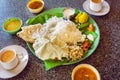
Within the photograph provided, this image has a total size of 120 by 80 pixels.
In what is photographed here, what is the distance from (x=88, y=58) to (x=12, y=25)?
1.37ft

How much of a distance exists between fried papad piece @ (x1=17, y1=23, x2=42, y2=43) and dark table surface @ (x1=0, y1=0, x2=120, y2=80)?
0.05 meters

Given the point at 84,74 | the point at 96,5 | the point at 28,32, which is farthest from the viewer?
the point at 96,5

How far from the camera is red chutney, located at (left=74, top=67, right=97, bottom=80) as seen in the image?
72 centimetres

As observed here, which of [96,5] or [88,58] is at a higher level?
[96,5]

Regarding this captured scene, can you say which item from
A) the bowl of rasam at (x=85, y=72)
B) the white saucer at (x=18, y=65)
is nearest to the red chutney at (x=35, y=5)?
the white saucer at (x=18, y=65)

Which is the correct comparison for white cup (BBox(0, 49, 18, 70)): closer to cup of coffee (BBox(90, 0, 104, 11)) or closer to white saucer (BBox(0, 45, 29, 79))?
white saucer (BBox(0, 45, 29, 79))

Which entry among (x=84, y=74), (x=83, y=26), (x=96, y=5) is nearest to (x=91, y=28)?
(x=83, y=26)

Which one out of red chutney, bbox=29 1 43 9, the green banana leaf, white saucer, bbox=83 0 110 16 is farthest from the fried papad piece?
white saucer, bbox=83 0 110 16

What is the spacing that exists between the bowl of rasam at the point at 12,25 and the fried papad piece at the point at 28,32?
2.1 inches

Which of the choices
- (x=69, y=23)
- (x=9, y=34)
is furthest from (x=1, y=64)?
(x=69, y=23)

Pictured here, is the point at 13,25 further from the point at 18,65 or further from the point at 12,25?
the point at 18,65

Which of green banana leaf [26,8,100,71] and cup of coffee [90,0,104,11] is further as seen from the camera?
cup of coffee [90,0,104,11]

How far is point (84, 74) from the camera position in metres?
0.73

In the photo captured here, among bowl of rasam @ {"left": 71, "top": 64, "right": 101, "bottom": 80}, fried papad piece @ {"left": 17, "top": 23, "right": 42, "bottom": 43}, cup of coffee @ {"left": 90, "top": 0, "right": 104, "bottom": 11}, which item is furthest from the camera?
cup of coffee @ {"left": 90, "top": 0, "right": 104, "bottom": 11}
